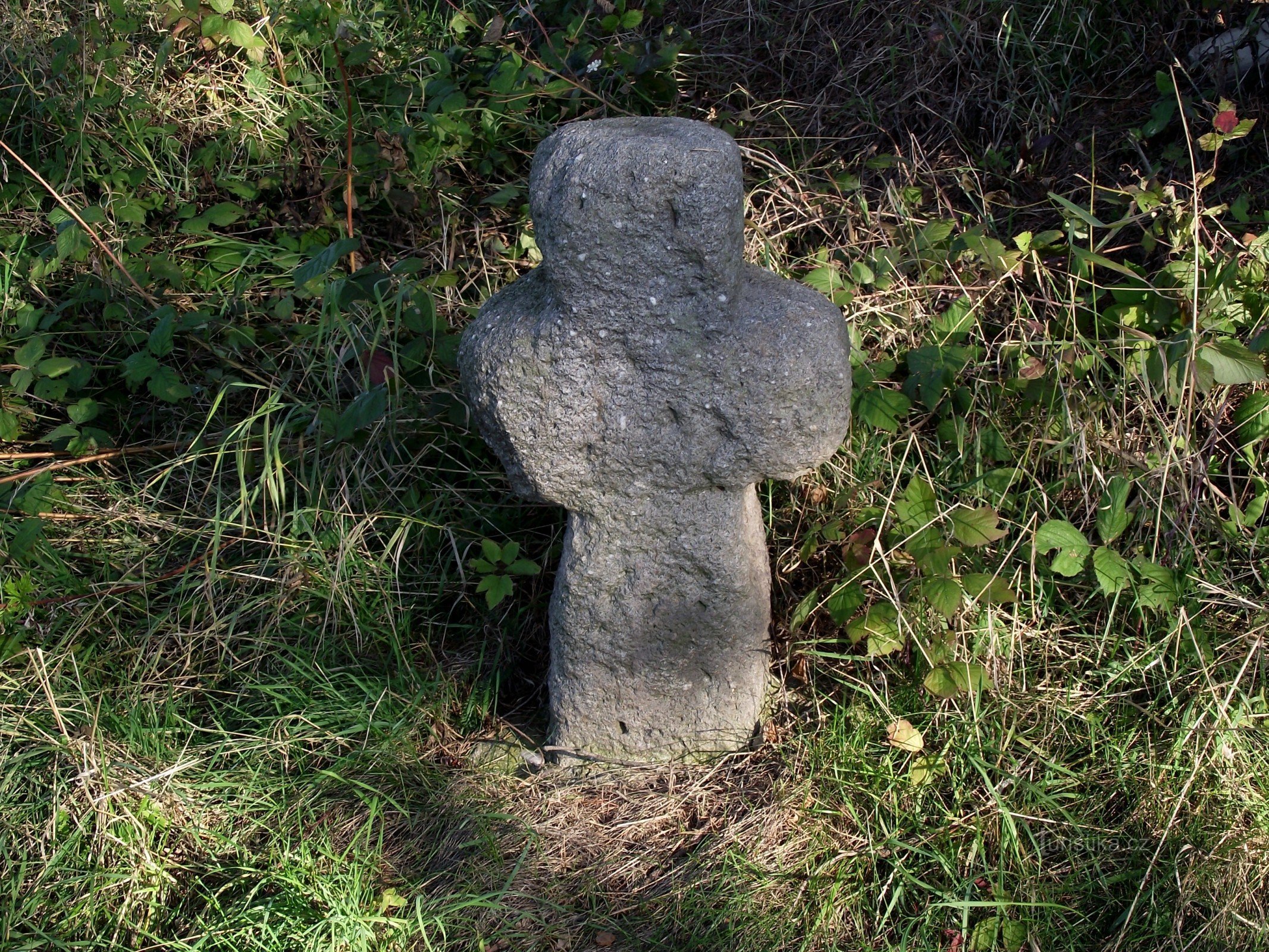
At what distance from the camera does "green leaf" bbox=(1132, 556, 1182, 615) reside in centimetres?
196

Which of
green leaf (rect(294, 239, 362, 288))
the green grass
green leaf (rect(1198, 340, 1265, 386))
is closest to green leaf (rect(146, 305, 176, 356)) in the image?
the green grass

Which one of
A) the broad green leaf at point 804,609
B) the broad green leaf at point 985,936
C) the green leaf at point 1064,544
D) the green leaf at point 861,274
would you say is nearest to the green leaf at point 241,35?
the green leaf at point 861,274

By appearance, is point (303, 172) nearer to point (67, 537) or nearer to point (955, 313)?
point (67, 537)

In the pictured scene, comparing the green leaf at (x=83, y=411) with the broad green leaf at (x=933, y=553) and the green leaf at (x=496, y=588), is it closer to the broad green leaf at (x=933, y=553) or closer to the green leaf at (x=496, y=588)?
the green leaf at (x=496, y=588)

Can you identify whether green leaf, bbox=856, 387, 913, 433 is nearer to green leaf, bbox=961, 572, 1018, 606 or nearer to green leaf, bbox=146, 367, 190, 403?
green leaf, bbox=961, 572, 1018, 606

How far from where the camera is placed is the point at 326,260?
225cm

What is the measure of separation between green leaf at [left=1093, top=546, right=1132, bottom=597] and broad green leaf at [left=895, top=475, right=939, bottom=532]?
312 mm

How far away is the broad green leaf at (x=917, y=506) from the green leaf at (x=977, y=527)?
5cm

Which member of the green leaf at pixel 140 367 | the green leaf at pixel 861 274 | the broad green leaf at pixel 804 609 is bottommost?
the broad green leaf at pixel 804 609

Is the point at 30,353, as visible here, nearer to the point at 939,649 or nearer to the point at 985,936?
the point at 939,649

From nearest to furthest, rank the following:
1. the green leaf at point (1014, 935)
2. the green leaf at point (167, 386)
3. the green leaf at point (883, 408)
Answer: the green leaf at point (1014, 935), the green leaf at point (883, 408), the green leaf at point (167, 386)

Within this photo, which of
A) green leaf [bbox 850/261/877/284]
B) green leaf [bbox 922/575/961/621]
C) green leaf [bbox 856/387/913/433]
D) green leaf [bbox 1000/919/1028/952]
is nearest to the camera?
green leaf [bbox 1000/919/1028/952]

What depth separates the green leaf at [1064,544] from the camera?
199 cm

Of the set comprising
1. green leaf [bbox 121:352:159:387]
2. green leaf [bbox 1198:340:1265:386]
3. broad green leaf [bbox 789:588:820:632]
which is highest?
green leaf [bbox 1198:340:1265:386]
